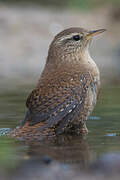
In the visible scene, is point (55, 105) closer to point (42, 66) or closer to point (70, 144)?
point (70, 144)

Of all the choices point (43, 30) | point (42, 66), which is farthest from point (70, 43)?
point (43, 30)

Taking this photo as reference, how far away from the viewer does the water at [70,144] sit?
696cm

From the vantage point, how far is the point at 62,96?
28.9 feet

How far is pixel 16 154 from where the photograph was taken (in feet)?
25.2

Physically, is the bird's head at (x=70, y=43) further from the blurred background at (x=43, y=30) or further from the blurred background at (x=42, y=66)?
the blurred background at (x=43, y=30)

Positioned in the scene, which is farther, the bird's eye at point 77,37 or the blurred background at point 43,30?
the blurred background at point 43,30

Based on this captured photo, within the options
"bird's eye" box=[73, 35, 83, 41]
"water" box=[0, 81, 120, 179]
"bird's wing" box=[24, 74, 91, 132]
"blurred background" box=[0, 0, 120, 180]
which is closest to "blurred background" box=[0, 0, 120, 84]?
"blurred background" box=[0, 0, 120, 180]

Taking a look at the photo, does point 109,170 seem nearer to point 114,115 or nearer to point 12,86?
point 114,115

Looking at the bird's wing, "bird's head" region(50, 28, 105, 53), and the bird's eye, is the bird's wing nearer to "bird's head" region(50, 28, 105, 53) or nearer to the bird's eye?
"bird's head" region(50, 28, 105, 53)

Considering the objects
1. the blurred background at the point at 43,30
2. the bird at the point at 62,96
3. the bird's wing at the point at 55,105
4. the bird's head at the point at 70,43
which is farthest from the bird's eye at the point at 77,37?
the blurred background at the point at 43,30

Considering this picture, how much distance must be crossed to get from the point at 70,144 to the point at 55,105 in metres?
0.57

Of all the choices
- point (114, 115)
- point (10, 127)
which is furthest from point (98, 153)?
point (114, 115)

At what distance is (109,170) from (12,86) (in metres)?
10.2

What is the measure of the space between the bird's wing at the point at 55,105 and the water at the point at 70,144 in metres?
0.34
